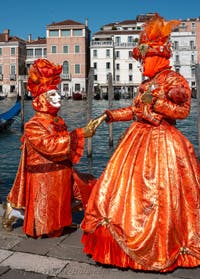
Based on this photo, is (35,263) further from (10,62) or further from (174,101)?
(10,62)

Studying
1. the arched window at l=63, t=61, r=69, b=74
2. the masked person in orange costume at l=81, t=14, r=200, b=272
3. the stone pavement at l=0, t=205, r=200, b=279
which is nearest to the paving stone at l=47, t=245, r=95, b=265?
the stone pavement at l=0, t=205, r=200, b=279

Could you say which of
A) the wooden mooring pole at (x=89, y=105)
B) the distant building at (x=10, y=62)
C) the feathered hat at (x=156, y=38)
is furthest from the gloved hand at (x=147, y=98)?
the distant building at (x=10, y=62)

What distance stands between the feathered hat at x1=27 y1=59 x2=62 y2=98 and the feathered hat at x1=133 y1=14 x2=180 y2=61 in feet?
2.45

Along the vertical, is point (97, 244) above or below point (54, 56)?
below

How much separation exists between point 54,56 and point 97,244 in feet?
166

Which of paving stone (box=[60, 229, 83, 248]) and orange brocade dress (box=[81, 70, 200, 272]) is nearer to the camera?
orange brocade dress (box=[81, 70, 200, 272])

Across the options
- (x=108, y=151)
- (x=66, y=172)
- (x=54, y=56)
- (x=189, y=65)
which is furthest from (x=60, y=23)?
(x=66, y=172)

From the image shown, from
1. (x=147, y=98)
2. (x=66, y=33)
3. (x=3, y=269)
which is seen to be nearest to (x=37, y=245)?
(x=3, y=269)

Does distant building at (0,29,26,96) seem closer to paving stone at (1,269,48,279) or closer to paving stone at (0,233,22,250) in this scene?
Result: paving stone at (0,233,22,250)

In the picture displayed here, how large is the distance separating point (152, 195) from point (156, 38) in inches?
43.9

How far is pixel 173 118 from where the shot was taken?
2754mm

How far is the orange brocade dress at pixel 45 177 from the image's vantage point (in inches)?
123

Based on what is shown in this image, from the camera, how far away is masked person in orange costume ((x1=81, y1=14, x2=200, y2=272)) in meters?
2.61

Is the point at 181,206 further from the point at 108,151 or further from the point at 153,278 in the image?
the point at 108,151
